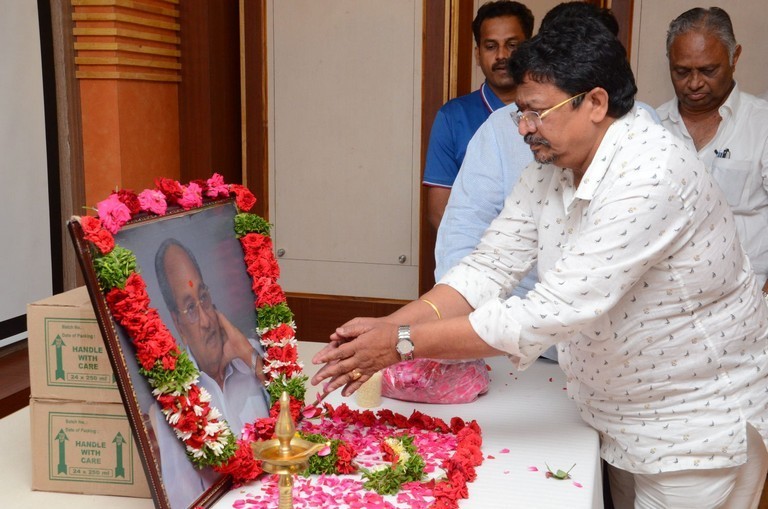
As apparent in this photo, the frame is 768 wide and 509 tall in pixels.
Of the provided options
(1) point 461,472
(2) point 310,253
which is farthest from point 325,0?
(1) point 461,472

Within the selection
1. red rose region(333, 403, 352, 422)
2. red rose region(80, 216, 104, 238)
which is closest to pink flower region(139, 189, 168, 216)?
red rose region(80, 216, 104, 238)

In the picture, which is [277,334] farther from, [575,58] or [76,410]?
[575,58]

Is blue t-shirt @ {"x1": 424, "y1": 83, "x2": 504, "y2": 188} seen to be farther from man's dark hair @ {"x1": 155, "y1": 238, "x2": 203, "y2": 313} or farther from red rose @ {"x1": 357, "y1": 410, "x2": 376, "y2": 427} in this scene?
man's dark hair @ {"x1": 155, "y1": 238, "x2": 203, "y2": 313}

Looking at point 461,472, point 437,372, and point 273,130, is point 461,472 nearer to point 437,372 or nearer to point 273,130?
point 437,372

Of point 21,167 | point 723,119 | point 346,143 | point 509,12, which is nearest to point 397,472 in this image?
point 509,12

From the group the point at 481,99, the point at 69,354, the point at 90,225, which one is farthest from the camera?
the point at 481,99

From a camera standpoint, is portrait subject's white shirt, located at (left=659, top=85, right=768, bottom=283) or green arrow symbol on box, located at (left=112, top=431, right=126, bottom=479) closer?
green arrow symbol on box, located at (left=112, top=431, right=126, bottom=479)

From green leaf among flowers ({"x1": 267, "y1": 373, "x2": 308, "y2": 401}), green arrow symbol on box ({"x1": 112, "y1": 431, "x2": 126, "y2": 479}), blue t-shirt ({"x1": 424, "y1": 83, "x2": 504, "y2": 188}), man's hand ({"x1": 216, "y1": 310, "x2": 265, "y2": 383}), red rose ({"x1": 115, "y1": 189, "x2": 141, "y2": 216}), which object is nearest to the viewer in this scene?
red rose ({"x1": 115, "y1": 189, "x2": 141, "y2": 216})

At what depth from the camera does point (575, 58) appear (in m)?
1.68

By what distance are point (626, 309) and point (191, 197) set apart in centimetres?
88

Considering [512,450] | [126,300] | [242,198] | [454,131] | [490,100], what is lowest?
[512,450]

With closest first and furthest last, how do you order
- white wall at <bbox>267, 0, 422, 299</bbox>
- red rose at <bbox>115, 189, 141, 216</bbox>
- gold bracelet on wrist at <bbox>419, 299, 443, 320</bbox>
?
red rose at <bbox>115, 189, 141, 216</bbox> → gold bracelet on wrist at <bbox>419, 299, 443, 320</bbox> → white wall at <bbox>267, 0, 422, 299</bbox>

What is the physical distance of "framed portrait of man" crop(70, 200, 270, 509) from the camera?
1.36m

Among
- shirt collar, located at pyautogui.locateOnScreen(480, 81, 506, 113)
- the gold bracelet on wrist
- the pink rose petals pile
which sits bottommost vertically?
the pink rose petals pile
